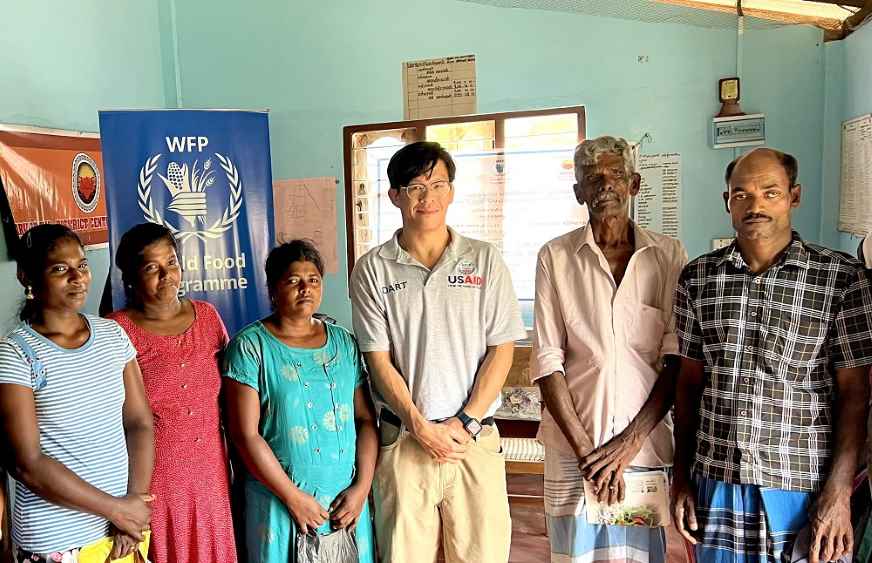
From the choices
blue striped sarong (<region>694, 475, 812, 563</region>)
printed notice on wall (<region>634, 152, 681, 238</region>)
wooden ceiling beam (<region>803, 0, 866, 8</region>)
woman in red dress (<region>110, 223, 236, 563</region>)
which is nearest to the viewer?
blue striped sarong (<region>694, 475, 812, 563</region>)

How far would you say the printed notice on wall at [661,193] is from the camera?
11.4 ft

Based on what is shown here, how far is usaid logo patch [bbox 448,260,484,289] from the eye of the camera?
1849 mm

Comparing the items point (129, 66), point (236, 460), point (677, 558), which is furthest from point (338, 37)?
point (677, 558)

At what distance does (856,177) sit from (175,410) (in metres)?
3.08

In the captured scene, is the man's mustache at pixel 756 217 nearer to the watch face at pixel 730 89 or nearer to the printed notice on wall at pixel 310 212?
the watch face at pixel 730 89

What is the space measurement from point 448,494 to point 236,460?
618 millimetres

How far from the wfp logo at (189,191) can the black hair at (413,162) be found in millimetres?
1501

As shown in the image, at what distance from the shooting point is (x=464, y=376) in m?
1.85

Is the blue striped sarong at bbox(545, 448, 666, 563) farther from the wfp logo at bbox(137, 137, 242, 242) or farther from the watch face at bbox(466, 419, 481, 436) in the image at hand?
the wfp logo at bbox(137, 137, 242, 242)

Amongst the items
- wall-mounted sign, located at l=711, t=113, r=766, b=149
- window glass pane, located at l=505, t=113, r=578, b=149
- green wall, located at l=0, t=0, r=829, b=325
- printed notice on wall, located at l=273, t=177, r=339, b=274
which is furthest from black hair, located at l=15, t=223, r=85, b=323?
wall-mounted sign, located at l=711, t=113, r=766, b=149

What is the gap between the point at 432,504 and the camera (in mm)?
1848

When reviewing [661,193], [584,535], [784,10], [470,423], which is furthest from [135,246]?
[784,10]

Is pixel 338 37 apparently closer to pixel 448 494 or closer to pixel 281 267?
pixel 281 267

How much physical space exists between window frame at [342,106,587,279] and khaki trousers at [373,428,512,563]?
207 centimetres
